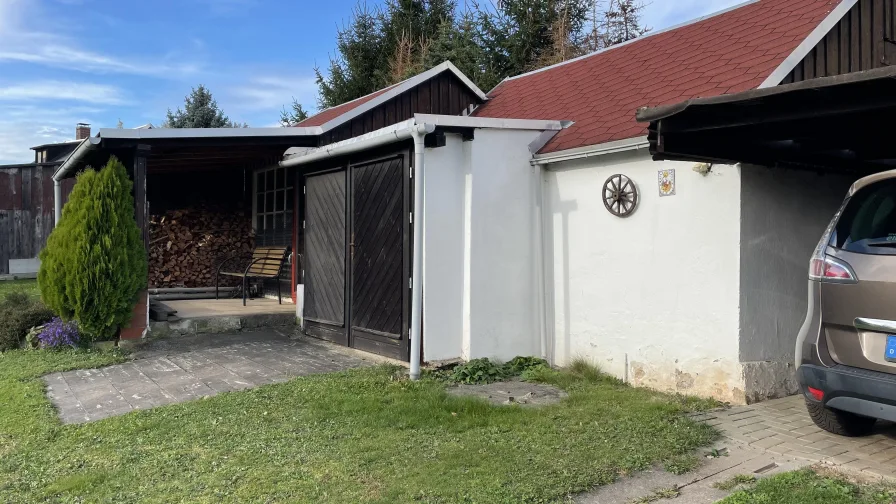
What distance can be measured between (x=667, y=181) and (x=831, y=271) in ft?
7.45

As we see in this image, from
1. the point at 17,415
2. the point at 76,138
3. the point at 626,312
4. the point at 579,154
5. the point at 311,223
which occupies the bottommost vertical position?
the point at 17,415

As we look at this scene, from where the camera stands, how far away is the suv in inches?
143

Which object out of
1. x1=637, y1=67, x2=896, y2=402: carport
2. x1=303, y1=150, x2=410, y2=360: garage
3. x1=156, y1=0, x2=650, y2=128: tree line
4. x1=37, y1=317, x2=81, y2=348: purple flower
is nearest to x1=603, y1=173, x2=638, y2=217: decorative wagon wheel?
x1=637, y1=67, x2=896, y2=402: carport

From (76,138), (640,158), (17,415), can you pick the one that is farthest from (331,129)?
(76,138)

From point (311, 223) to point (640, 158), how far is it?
4581 millimetres

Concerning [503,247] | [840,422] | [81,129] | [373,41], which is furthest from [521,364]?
[81,129]

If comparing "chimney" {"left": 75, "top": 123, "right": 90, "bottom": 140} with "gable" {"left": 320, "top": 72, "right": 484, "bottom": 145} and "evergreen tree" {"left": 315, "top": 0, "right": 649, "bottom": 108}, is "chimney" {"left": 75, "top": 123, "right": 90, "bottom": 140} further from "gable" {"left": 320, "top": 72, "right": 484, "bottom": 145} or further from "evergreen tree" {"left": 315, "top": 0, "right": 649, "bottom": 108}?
"gable" {"left": 320, "top": 72, "right": 484, "bottom": 145}

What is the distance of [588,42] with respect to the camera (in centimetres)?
1834

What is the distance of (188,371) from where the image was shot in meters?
6.94

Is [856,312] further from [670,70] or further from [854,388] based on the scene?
[670,70]

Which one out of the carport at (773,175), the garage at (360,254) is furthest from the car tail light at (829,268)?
the garage at (360,254)

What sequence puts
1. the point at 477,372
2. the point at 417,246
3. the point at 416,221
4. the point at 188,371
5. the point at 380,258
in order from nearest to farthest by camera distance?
the point at 417,246 → the point at 416,221 → the point at 477,372 → the point at 188,371 → the point at 380,258

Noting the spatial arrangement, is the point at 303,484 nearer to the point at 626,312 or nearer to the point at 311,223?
the point at 626,312

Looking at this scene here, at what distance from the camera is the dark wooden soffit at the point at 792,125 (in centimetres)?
379
